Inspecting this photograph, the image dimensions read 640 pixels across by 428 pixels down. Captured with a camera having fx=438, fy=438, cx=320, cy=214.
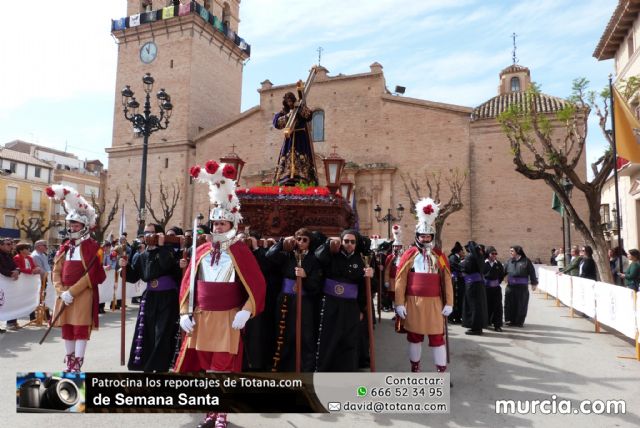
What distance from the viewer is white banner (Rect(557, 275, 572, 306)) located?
12500 mm

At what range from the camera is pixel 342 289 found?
542 cm

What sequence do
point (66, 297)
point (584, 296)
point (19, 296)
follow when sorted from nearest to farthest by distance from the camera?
point (66, 297) < point (19, 296) < point (584, 296)

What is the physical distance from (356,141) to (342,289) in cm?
2606

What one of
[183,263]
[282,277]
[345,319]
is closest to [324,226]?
[282,277]

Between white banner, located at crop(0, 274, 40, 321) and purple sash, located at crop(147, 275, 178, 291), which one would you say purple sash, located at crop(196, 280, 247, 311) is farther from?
white banner, located at crop(0, 274, 40, 321)

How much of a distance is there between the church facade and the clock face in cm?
51

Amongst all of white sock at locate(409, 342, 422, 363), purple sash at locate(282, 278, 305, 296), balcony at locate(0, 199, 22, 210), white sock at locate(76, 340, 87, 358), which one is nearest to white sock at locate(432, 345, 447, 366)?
white sock at locate(409, 342, 422, 363)

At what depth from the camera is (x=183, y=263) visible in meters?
5.11

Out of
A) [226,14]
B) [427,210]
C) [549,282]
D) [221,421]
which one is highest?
[226,14]

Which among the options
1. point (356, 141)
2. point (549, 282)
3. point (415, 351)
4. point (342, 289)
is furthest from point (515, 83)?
point (342, 289)

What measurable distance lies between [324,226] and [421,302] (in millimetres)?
2392

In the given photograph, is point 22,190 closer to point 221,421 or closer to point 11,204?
point 11,204

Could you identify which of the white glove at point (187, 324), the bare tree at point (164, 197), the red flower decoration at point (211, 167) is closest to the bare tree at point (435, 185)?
the bare tree at point (164, 197)

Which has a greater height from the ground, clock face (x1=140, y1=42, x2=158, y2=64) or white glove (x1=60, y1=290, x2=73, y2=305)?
clock face (x1=140, y1=42, x2=158, y2=64)
